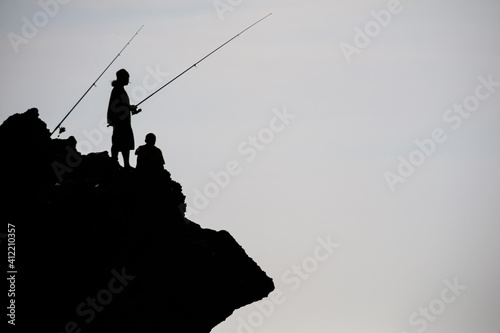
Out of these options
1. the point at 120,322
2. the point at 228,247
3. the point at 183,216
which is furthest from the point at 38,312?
the point at 228,247

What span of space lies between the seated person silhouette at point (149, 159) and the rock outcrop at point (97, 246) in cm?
19

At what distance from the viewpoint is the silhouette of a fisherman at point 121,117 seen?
1986cm

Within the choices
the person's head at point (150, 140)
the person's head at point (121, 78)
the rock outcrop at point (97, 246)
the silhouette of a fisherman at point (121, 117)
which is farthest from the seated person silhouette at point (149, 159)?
the person's head at point (121, 78)

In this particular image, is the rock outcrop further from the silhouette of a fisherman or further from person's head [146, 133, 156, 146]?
person's head [146, 133, 156, 146]

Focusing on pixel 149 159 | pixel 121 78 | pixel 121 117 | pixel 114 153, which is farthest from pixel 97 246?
pixel 121 78

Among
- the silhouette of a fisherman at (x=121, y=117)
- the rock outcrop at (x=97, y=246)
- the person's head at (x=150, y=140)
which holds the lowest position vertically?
the rock outcrop at (x=97, y=246)

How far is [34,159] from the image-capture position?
18.2 metres

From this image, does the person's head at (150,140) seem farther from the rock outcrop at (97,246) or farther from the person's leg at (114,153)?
the person's leg at (114,153)

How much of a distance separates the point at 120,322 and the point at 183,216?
3394mm

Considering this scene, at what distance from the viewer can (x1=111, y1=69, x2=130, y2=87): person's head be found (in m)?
19.8

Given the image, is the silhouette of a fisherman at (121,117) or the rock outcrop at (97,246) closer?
the rock outcrop at (97,246)

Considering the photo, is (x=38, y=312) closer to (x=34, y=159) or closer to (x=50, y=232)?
(x=50, y=232)

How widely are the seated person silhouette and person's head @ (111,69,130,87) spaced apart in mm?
1641

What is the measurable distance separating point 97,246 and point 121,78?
4232mm
